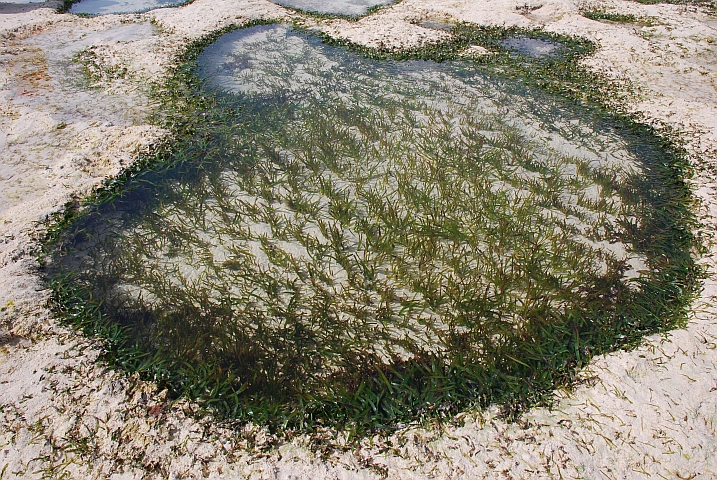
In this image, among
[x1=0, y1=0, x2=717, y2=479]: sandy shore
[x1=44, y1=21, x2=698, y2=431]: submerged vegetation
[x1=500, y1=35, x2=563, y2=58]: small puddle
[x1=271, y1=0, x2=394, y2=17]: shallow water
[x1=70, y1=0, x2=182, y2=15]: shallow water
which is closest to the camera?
[x1=0, y1=0, x2=717, y2=479]: sandy shore

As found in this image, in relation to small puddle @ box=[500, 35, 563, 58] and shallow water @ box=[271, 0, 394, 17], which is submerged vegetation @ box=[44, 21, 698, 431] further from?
shallow water @ box=[271, 0, 394, 17]

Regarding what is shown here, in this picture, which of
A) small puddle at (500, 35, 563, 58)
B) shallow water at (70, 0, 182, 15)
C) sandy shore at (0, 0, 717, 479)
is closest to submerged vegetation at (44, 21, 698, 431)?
sandy shore at (0, 0, 717, 479)

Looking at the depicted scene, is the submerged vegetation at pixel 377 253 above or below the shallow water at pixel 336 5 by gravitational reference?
below

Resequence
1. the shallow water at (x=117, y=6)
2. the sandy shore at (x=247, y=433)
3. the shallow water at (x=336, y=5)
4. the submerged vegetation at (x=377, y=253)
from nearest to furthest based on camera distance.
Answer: the sandy shore at (x=247, y=433), the submerged vegetation at (x=377, y=253), the shallow water at (x=117, y=6), the shallow water at (x=336, y=5)

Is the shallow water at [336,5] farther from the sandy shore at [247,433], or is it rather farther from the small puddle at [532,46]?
the sandy shore at [247,433]

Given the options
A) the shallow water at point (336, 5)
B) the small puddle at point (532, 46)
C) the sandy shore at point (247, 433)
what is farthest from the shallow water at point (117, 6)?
the small puddle at point (532, 46)
